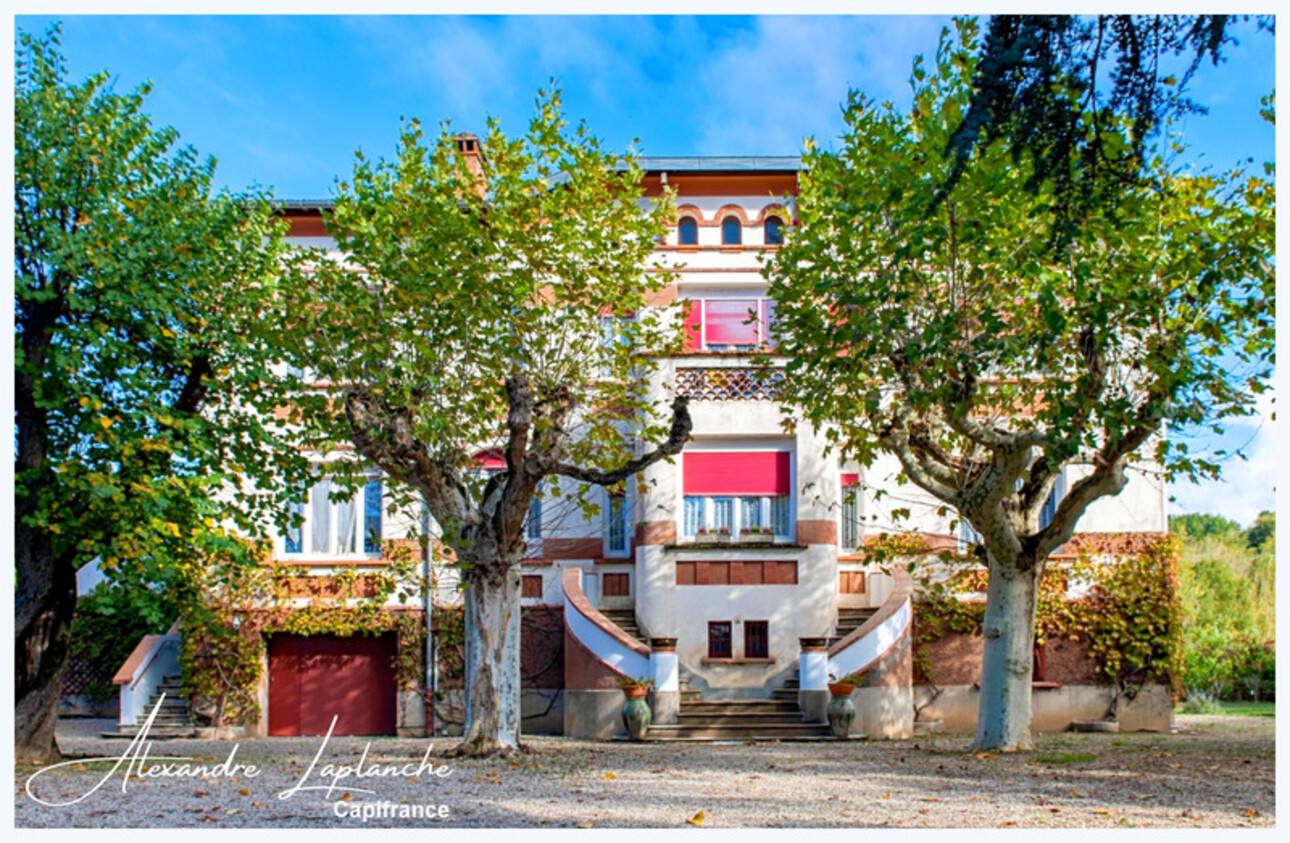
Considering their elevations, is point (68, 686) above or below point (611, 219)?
below

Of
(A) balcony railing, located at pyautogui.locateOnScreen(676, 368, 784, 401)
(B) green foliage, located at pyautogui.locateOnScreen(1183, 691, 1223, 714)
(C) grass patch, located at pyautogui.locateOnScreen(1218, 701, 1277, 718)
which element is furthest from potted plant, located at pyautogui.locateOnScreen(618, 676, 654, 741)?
(B) green foliage, located at pyautogui.locateOnScreen(1183, 691, 1223, 714)

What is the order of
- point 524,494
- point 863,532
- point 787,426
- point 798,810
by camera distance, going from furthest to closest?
point 863,532 < point 787,426 < point 524,494 < point 798,810

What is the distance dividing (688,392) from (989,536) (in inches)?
296

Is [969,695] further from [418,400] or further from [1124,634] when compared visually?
[418,400]

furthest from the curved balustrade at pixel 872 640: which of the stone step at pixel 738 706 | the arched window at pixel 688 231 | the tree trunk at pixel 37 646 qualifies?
the tree trunk at pixel 37 646

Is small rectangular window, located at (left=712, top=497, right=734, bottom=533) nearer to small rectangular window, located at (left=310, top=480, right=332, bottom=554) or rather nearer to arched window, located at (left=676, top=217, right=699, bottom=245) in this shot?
arched window, located at (left=676, top=217, right=699, bottom=245)

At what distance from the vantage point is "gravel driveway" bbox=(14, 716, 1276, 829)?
32.2 ft

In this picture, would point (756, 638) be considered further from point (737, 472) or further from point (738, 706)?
point (737, 472)

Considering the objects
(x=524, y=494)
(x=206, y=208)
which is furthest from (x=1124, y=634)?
(x=206, y=208)

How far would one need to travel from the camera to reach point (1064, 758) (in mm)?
14172

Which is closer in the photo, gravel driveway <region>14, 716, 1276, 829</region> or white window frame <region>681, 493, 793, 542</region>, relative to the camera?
gravel driveway <region>14, 716, 1276, 829</region>

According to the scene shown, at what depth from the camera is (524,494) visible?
47.8 feet

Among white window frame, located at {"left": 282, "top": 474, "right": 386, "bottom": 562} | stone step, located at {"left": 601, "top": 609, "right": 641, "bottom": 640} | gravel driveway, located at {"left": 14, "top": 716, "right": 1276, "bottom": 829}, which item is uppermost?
white window frame, located at {"left": 282, "top": 474, "right": 386, "bottom": 562}

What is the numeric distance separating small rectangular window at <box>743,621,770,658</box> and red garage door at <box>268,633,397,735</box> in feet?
20.1
